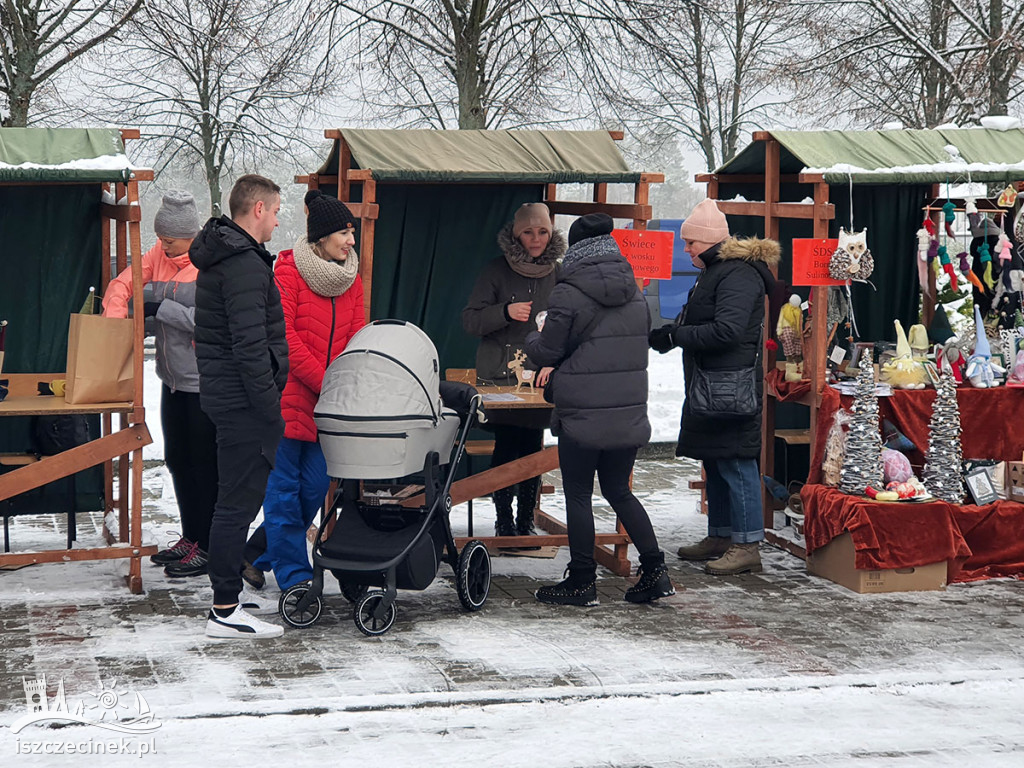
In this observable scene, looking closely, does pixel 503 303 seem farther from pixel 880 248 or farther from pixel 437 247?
pixel 880 248

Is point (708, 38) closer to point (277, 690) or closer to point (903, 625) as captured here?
point (903, 625)

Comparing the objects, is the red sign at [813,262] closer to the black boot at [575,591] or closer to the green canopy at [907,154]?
the green canopy at [907,154]

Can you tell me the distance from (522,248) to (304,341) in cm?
150

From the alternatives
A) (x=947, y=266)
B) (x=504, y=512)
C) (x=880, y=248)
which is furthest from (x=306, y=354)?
(x=880, y=248)

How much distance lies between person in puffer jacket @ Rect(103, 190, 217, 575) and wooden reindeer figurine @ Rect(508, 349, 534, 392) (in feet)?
5.40

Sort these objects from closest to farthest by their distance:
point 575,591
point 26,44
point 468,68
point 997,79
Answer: point 575,591
point 26,44
point 468,68
point 997,79

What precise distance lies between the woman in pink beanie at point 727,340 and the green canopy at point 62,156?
2.78 metres

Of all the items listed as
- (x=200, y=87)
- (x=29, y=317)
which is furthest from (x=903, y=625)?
(x=200, y=87)

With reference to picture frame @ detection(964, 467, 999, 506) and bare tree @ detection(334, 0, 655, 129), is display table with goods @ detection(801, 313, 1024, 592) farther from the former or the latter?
bare tree @ detection(334, 0, 655, 129)

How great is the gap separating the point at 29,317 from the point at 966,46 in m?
11.0

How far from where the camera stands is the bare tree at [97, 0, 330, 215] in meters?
14.1

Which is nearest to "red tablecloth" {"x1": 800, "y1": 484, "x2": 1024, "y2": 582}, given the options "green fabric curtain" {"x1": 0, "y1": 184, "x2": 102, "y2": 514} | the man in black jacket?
the man in black jacket

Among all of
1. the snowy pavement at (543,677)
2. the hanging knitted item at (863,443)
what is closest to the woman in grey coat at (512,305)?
A: the snowy pavement at (543,677)

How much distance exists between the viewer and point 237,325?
532cm
